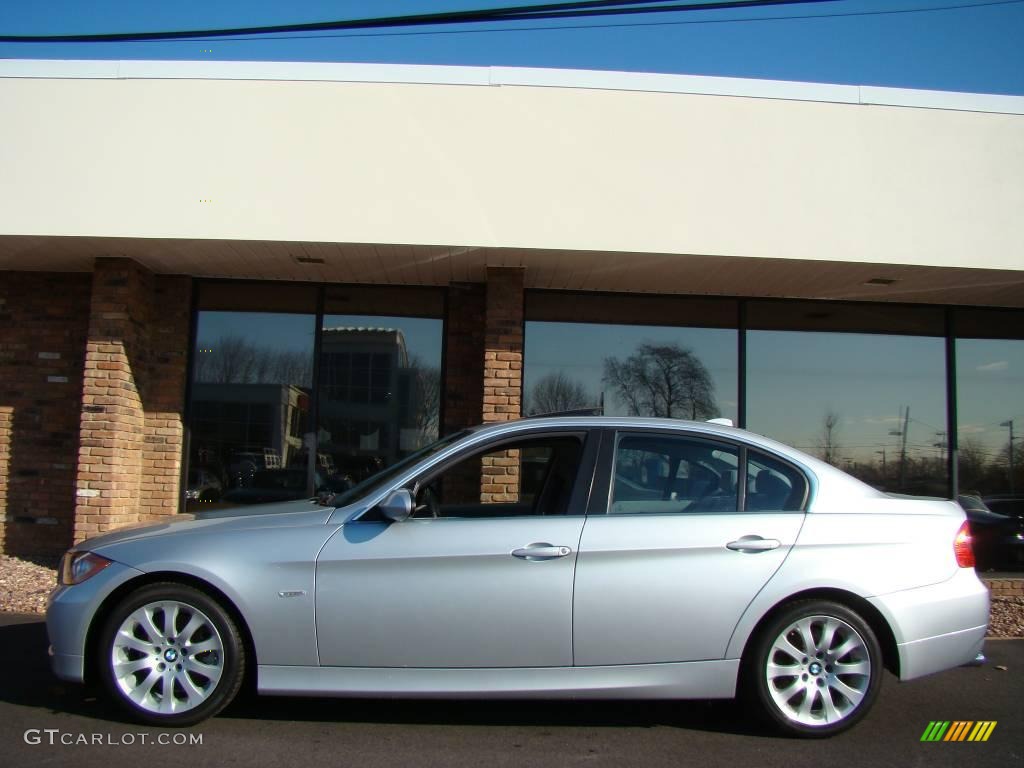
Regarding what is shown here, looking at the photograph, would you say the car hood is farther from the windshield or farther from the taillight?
the taillight

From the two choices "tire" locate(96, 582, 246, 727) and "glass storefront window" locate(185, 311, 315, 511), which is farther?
"glass storefront window" locate(185, 311, 315, 511)

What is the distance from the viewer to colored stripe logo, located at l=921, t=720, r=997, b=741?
4.46m

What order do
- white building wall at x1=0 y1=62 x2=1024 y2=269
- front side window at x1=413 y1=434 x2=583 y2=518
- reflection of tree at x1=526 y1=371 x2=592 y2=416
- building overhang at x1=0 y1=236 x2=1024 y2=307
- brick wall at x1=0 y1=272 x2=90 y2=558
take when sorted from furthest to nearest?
reflection of tree at x1=526 y1=371 x2=592 y2=416 < brick wall at x1=0 y1=272 x2=90 y2=558 < building overhang at x1=0 y1=236 x2=1024 y2=307 < white building wall at x1=0 y1=62 x2=1024 y2=269 < front side window at x1=413 y1=434 x2=583 y2=518

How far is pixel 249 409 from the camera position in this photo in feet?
30.0

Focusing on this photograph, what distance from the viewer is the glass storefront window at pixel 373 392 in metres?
9.09

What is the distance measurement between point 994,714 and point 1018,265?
439 centimetres

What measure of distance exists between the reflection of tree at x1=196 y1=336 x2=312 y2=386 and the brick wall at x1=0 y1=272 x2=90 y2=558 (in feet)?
4.26

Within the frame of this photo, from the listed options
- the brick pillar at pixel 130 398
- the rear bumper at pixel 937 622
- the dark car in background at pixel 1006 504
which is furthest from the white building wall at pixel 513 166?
the rear bumper at pixel 937 622

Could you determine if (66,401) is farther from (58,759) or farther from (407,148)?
(58,759)

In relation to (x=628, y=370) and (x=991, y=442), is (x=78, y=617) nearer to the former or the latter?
(x=628, y=370)

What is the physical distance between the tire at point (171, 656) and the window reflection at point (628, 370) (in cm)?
528

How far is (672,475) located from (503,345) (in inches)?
154

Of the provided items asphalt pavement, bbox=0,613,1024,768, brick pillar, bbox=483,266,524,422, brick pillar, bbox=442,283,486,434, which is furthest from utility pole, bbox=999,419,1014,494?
brick pillar, bbox=442,283,486,434

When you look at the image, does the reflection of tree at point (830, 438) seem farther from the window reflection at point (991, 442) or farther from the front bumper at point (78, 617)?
the front bumper at point (78, 617)
